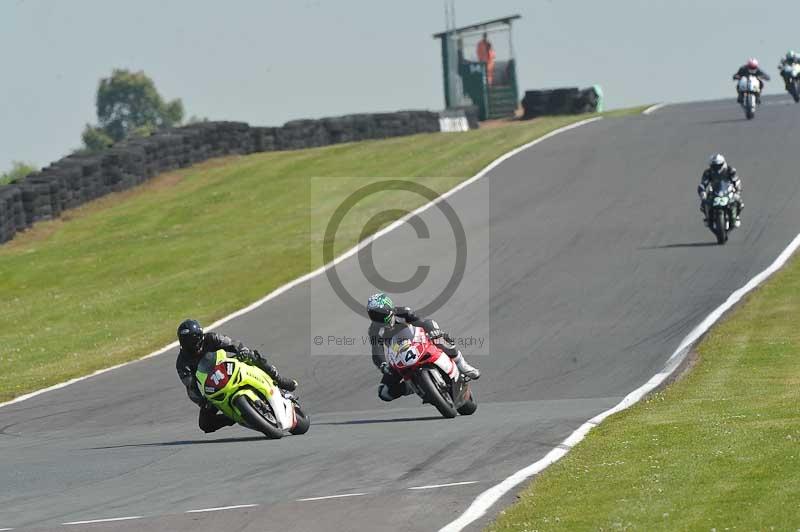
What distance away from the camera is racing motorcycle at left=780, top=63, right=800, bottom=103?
4475 cm

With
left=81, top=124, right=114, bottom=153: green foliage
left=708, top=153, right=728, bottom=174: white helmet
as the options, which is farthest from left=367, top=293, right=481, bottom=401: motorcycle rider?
left=81, top=124, right=114, bottom=153: green foliage

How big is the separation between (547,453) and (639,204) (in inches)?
785

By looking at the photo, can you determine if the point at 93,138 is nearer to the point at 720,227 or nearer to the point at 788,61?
the point at 788,61

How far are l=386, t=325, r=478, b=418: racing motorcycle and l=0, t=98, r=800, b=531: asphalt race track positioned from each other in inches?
15.5

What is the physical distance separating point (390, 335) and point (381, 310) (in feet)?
1.06

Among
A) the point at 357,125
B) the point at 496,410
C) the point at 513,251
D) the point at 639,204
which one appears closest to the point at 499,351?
the point at 496,410

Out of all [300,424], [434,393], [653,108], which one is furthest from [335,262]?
[653,108]

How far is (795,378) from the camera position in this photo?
1516 cm

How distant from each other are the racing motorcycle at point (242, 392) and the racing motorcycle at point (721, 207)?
1436 centimetres

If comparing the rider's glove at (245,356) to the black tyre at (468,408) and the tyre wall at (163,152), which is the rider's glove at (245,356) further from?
the tyre wall at (163,152)

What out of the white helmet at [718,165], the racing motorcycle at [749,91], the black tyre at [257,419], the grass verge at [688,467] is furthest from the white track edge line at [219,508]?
the racing motorcycle at [749,91]

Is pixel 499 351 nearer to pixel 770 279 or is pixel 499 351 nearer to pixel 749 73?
pixel 770 279

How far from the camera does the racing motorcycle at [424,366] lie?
1416 centimetres

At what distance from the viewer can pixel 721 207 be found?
25875 mm
